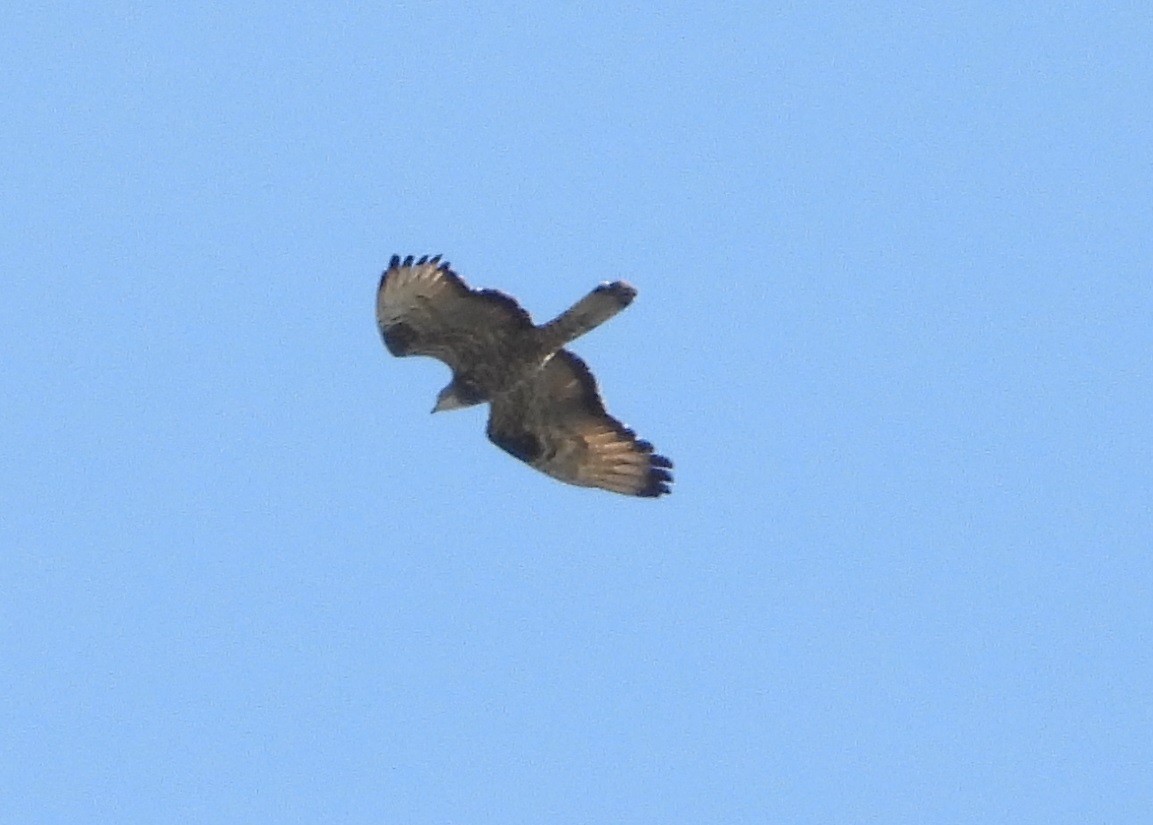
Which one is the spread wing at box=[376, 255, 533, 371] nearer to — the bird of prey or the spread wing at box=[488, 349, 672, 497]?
the bird of prey

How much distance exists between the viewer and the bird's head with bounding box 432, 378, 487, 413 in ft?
67.3

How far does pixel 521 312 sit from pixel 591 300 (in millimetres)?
644

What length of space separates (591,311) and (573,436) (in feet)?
5.02

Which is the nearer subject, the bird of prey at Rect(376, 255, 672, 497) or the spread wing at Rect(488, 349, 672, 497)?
the bird of prey at Rect(376, 255, 672, 497)

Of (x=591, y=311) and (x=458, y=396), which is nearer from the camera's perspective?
(x=591, y=311)

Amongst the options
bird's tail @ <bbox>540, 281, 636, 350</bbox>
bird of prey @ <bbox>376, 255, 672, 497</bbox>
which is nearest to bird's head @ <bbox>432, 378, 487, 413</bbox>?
bird of prey @ <bbox>376, 255, 672, 497</bbox>

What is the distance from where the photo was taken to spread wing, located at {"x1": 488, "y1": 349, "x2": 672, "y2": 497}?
20.6 meters

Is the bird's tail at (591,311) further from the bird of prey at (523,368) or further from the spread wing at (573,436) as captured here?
the spread wing at (573,436)

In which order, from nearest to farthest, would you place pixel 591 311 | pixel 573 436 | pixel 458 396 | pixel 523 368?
pixel 591 311 → pixel 523 368 → pixel 458 396 → pixel 573 436

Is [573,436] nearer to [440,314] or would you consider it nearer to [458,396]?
[458,396]

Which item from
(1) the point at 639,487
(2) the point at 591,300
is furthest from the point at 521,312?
(1) the point at 639,487

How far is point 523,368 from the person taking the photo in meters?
20.2

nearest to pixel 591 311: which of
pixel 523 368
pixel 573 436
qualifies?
pixel 523 368

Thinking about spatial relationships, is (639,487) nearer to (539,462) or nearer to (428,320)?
(539,462)
